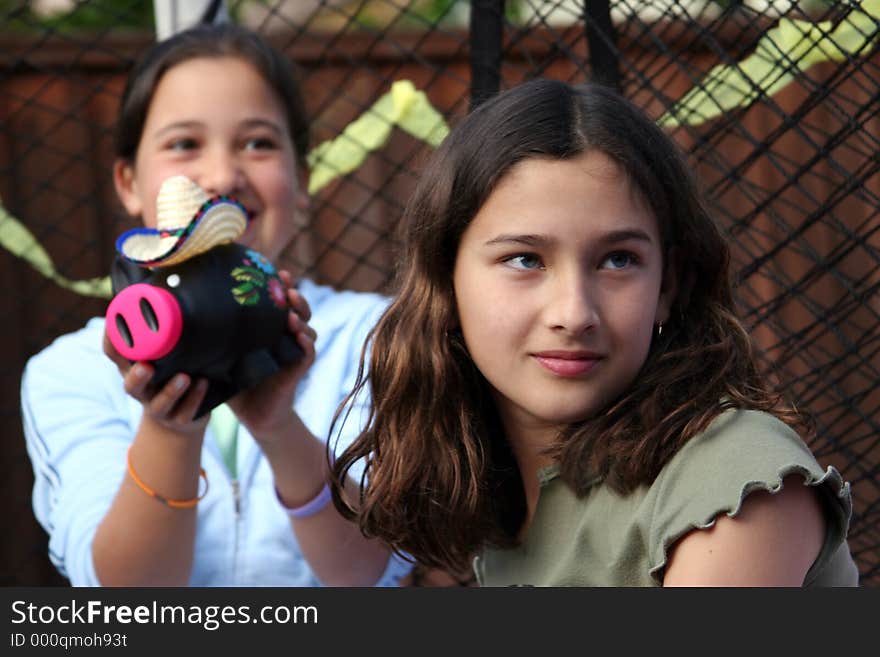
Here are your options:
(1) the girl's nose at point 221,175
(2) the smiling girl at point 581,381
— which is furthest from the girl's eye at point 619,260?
(1) the girl's nose at point 221,175

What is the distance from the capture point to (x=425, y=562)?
118 cm

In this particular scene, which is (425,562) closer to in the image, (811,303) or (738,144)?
(811,303)

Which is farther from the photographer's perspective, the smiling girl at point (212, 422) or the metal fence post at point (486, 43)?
the metal fence post at point (486, 43)

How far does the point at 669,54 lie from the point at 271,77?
0.51 metres

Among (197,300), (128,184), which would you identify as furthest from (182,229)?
(128,184)

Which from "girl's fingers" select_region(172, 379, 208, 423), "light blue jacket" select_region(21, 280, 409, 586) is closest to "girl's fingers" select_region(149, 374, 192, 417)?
"girl's fingers" select_region(172, 379, 208, 423)

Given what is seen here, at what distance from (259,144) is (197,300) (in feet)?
1.51

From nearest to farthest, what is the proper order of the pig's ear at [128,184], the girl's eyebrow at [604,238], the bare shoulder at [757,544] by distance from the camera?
the bare shoulder at [757,544], the girl's eyebrow at [604,238], the pig's ear at [128,184]

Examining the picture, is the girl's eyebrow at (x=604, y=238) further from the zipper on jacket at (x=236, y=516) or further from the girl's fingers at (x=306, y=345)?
the zipper on jacket at (x=236, y=516)

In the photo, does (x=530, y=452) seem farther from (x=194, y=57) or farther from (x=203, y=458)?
(x=194, y=57)

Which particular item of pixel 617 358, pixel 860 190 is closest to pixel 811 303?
pixel 860 190

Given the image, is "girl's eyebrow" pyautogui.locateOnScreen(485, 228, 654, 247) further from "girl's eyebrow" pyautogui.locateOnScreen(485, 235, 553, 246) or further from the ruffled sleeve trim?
the ruffled sleeve trim

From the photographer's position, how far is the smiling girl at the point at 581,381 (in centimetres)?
89

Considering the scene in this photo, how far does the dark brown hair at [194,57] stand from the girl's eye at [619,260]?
2.29ft
